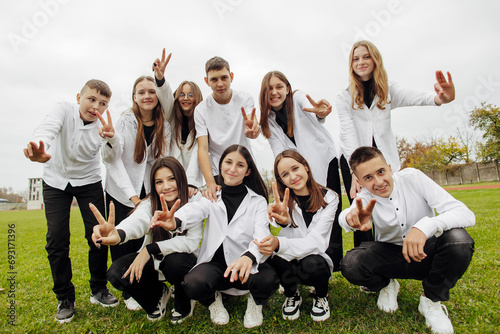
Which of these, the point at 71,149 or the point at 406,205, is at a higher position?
the point at 71,149

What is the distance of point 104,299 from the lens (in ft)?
11.5

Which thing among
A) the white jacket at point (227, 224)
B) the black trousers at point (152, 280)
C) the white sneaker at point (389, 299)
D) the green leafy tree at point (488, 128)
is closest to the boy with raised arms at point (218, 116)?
the white jacket at point (227, 224)

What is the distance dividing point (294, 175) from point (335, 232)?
1.01 m

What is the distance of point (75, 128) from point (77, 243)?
641 cm

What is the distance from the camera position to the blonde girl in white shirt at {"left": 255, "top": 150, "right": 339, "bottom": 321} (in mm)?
2793

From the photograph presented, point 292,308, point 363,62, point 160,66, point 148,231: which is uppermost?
point 160,66

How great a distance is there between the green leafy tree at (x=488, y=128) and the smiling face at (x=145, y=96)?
41.5 meters

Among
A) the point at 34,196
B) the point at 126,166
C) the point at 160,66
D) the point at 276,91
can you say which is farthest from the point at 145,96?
the point at 34,196

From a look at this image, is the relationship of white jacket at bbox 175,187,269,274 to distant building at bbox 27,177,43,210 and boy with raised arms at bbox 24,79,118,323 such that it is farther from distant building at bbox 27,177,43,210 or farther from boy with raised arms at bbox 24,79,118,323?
distant building at bbox 27,177,43,210

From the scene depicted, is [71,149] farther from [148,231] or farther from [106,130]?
[148,231]

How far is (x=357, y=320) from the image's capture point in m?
2.65

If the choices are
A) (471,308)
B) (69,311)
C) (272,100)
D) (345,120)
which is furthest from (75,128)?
(471,308)

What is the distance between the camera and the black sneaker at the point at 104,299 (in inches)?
137

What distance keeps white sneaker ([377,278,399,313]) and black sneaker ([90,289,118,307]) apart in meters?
2.83
